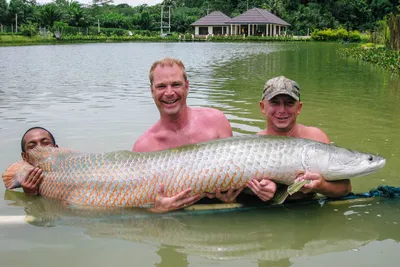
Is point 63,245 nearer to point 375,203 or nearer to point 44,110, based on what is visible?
point 375,203

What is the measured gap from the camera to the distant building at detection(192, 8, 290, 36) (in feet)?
223

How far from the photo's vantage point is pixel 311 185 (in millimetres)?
3332

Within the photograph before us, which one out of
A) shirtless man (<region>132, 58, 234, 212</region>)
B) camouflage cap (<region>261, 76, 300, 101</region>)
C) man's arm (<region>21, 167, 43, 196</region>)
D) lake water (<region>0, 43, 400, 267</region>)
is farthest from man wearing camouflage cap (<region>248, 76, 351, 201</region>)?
man's arm (<region>21, 167, 43, 196</region>)

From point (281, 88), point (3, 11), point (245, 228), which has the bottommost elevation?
point (245, 228)

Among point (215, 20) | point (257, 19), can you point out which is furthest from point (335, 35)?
point (215, 20)

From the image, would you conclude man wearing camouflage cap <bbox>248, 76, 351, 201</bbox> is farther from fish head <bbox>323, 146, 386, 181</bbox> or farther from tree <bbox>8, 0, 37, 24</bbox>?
tree <bbox>8, 0, 37, 24</bbox>

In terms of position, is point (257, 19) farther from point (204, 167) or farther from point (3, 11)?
point (204, 167)

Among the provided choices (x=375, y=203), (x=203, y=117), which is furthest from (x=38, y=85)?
(x=375, y=203)

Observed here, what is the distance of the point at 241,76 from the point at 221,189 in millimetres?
12785

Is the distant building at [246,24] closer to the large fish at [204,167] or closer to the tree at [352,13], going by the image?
the tree at [352,13]

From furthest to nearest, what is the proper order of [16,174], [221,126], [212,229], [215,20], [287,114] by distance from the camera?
[215,20], [16,174], [221,126], [287,114], [212,229]

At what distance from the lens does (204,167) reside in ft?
11.3

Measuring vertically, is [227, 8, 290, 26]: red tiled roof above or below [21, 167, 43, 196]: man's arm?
above

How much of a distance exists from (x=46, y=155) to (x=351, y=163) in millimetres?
2534
